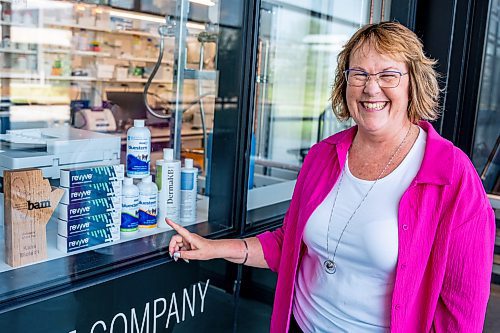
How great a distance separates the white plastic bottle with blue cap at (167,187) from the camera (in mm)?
1876

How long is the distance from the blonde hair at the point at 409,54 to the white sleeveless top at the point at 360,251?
69mm

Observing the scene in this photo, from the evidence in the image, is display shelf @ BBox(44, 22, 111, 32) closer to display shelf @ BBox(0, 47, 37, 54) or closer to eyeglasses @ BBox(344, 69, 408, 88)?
display shelf @ BBox(0, 47, 37, 54)

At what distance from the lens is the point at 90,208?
1.58 meters

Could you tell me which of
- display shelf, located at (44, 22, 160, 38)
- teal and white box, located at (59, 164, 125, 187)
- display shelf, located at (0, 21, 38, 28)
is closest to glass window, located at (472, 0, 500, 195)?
teal and white box, located at (59, 164, 125, 187)

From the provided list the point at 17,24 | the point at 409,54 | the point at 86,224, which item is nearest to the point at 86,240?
the point at 86,224

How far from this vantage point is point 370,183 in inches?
52.2

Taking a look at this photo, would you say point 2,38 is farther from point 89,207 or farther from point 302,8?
point 89,207

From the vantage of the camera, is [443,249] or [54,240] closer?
[443,249]

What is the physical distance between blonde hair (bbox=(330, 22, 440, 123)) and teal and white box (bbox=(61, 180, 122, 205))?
73cm

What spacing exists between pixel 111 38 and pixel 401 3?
4430mm

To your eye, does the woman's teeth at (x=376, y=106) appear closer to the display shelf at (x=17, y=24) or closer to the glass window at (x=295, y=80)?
the glass window at (x=295, y=80)

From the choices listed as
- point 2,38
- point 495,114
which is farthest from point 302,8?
point 2,38

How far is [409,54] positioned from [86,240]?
99 cm

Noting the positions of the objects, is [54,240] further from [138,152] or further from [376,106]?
[376,106]
